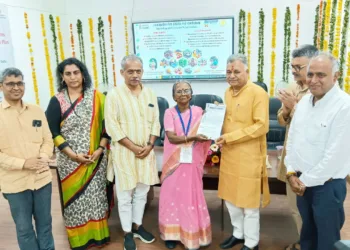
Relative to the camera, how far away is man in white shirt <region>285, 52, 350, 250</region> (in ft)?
5.06

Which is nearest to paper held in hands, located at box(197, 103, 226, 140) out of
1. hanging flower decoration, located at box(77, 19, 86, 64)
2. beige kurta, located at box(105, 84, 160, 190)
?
beige kurta, located at box(105, 84, 160, 190)

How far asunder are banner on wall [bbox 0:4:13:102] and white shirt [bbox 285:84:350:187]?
3.67m

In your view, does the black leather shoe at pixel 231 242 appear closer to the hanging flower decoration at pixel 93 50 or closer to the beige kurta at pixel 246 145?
the beige kurta at pixel 246 145

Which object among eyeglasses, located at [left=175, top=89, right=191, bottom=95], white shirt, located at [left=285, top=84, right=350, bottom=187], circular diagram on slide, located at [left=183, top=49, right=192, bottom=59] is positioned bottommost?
white shirt, located at [left=285, top=84, right=350, bottom=187]

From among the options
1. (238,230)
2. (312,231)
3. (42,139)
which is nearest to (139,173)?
(42,139)

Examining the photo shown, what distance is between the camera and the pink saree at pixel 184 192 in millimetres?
2299

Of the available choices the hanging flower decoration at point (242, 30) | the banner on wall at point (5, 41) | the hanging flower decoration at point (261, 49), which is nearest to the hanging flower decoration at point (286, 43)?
the hanging flower decoration at point (261, 49)

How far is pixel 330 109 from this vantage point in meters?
1.56

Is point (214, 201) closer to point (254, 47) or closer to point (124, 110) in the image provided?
point (124, 110)

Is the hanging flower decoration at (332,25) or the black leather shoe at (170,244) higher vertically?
the hanging flower decoration at (332,25)

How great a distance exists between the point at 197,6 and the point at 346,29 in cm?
219

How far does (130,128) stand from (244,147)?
865 mm

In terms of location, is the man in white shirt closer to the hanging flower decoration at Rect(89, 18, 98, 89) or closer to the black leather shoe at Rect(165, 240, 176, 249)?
the black leather shoe at Rect(165, 240, 176, 249)

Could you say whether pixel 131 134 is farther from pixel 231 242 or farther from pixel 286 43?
pixel 286 43
